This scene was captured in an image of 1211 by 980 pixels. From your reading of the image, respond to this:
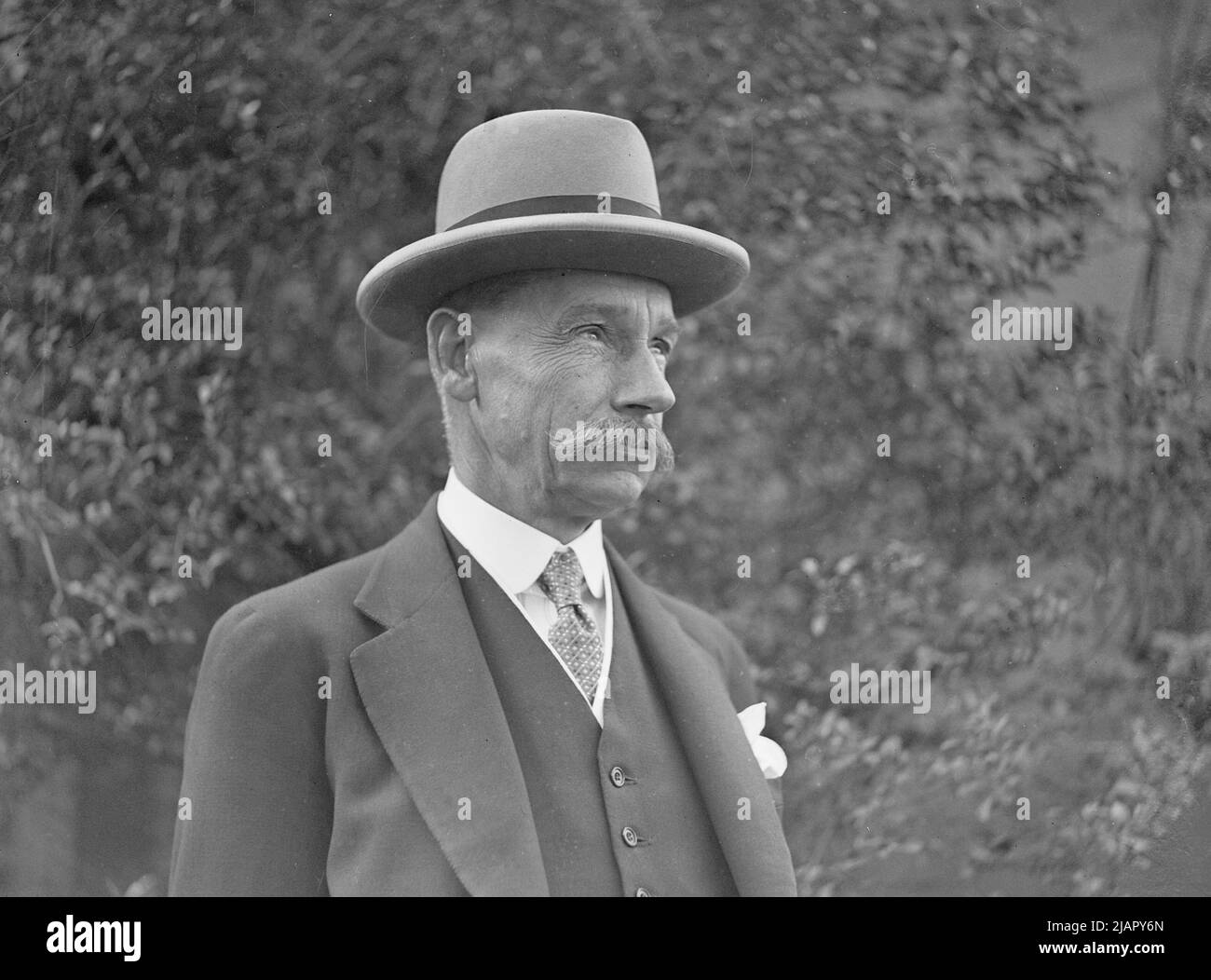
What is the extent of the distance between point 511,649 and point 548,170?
2.81 ft

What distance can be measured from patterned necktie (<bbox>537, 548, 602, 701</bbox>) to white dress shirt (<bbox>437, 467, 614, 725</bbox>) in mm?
11

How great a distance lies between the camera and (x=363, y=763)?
2387 millimetres

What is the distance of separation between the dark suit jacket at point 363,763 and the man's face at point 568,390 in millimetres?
228

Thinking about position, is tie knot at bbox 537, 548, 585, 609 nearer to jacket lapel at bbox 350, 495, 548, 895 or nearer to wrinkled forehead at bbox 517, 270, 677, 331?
jacket lapel at bbox 350, 495, 548, 895

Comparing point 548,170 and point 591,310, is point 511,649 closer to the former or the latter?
point 591,310

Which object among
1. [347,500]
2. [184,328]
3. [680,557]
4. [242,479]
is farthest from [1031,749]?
[184,328]

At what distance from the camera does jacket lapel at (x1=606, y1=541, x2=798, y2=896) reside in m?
2.49

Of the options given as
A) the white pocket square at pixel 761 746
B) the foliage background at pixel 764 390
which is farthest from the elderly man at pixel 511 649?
the foliage background at pixel 764 390

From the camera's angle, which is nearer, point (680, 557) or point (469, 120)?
point (469, 120)

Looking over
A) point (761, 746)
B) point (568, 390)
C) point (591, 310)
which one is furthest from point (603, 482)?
point (761, 746)

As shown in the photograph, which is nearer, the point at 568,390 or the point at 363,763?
the point at 363,763
